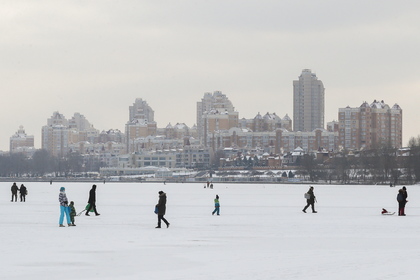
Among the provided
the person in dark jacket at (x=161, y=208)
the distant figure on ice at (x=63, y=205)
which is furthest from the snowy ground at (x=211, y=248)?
the distant figure on ice at (x=63, y=205)

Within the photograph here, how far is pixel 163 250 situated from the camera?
815 inches

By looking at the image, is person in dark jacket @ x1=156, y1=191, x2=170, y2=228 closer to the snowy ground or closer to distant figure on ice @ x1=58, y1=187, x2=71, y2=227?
the snowy ground

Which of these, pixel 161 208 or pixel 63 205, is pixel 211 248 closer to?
pixel 161 208

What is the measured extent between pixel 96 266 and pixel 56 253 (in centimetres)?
250

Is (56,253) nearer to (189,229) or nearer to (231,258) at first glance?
(231,258)

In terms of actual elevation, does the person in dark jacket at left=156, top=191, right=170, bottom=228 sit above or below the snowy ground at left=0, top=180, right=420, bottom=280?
above

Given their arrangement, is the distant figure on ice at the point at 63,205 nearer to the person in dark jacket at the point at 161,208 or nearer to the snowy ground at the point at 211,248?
the snowy ground at the point at 211,248

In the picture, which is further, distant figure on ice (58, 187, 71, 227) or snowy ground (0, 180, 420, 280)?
distant figure on ice (58, 187, 71, 227)

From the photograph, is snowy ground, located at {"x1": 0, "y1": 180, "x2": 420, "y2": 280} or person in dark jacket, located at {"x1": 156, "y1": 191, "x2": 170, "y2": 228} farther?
person in dark jacket, located at {"x1": 156, "y1": 191, "x2": 170, "y2": 228}

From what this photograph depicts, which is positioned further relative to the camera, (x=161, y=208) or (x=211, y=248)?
(x=161, y=208)

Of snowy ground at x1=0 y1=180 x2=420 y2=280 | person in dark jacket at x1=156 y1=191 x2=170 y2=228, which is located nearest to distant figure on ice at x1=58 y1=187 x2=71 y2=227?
snowy ground at x1=0 y1=180 x2=420 y2=280

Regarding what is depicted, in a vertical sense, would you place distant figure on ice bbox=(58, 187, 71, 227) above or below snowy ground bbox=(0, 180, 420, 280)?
above

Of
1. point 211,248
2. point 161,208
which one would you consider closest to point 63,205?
point 161,208

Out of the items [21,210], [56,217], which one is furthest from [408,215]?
[21,210]
